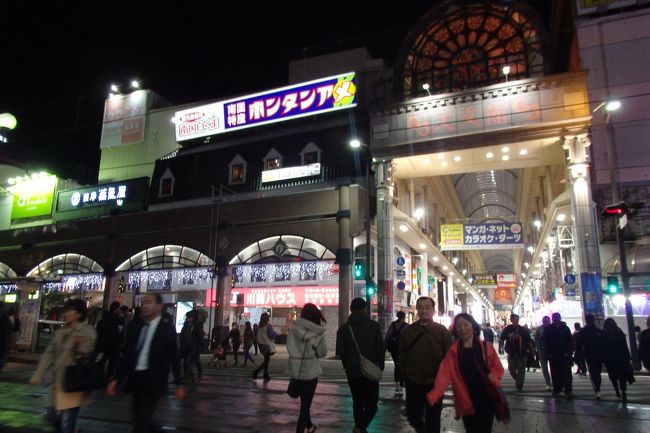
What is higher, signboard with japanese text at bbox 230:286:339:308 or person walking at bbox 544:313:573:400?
signboard with japanese text at bbox 230:286:339:308

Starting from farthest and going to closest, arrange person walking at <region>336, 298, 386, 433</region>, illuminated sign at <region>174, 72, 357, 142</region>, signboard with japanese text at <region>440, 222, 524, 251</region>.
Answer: signboard with japanese text at <region>440, 222, 524, 251</region> < illuminated sign at <region>174, 72, 357, 142</region> < person walking at <region>336, 298, 386, 433</region>

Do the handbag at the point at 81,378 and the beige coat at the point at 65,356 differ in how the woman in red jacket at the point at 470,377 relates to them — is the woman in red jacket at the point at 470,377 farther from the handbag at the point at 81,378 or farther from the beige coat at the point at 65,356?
the beige coat at the point at 65,356

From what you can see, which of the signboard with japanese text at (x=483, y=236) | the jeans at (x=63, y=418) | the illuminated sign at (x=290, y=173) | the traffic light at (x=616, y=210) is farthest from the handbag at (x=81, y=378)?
the signboard with japanese text at (x=483, y=236)

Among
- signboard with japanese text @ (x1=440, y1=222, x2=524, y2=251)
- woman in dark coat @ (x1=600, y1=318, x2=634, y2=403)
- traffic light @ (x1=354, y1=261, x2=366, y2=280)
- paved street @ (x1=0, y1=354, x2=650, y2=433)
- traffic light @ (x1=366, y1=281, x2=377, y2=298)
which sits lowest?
paved street @ (x1=0, y1=354, x2=650, y2=433)

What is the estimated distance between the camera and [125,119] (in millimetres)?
36281

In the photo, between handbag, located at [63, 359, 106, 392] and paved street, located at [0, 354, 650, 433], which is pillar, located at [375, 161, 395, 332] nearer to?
paved street, located at [0, 354, 650, 433]

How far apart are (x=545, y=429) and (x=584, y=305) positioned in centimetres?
1414

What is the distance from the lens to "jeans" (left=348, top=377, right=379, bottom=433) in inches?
257

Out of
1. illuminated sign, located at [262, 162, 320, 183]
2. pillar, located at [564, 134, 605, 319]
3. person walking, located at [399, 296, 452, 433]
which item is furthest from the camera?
→ illuminated sign, located at [262, 162, 320, 183]

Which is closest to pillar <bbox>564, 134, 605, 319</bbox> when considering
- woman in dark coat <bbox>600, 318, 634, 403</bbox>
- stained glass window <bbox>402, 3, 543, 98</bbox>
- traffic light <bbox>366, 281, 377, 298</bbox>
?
stained glass window <bbox>402, 3, 543, 98</bbox>

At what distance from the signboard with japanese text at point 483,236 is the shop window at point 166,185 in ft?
56.2

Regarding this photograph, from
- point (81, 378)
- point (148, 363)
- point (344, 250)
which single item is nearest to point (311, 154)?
point (344, 250)

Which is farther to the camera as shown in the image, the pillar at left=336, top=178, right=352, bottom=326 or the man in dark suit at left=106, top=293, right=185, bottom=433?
the pillar at left=336, top=178, right=352, bottom=326

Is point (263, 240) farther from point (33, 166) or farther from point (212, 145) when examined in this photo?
point (33, 166)
